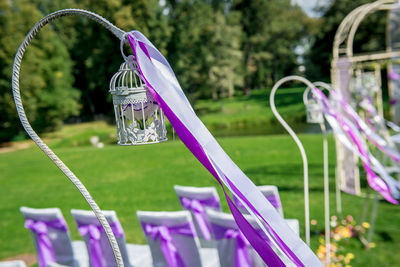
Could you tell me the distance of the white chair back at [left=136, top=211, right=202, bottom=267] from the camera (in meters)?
3.20

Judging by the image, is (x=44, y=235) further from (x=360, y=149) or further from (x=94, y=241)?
(x=360, y=149)

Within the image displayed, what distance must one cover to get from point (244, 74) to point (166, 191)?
29216mm

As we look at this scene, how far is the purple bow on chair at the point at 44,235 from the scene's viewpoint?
3740 millimetres

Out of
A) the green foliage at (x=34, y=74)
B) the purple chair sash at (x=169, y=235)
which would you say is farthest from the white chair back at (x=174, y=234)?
the green foliage at (x=34, y=74)

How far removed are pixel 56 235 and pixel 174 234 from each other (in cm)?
128

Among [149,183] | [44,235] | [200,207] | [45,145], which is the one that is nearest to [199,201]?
[200,207]

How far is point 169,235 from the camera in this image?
10.8ft

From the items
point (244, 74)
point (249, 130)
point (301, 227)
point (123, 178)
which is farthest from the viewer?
point (244, 74)

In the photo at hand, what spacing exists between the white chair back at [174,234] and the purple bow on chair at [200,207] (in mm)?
826

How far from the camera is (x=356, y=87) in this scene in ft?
22.2

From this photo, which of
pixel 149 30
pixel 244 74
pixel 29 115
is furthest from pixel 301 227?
pixel 244 74

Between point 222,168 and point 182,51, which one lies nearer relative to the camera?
point 222,168

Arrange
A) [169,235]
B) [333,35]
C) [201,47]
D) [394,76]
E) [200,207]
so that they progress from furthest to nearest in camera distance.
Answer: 1. [333,35]
2. [201,47]
3. [394,76]
4. [200,207]
5. [169,235]

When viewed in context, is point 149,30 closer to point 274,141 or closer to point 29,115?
point 29,115
